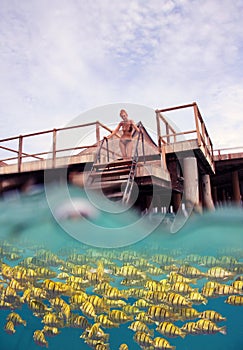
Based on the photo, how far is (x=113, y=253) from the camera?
6.29m

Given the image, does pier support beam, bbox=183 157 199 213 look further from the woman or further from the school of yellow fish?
the school of yellow fish

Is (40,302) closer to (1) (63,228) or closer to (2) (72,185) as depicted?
(1) (63,228)

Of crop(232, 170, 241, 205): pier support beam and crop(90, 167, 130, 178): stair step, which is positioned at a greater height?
crop(232, 170, 241, 205): pier support beam

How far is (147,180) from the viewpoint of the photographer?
7844 millimetres

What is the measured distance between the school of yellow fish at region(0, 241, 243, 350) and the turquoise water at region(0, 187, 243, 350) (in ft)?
0.08

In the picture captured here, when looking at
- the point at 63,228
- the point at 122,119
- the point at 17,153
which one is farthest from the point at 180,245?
the point at 17,153

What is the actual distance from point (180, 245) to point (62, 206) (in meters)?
3.40

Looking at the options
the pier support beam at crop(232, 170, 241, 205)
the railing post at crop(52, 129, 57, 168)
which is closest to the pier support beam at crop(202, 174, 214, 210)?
the pier support beam at crop(232, 170, 241, 205)

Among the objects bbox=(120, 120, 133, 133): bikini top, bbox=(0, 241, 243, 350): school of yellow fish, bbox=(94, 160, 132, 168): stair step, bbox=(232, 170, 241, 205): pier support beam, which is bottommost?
bbox=(0, 241, 243, 350): school of yellow fish

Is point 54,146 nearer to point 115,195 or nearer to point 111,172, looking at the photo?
point 111,172

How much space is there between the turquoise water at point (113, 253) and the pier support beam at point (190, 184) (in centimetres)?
38

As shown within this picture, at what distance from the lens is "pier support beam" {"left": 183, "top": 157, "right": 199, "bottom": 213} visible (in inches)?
311

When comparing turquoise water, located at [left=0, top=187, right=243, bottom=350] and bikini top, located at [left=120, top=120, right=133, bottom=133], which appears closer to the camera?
turquoise water, located at [left=0, top=187, right=243, bottom=350]

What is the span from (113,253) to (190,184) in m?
2.83
